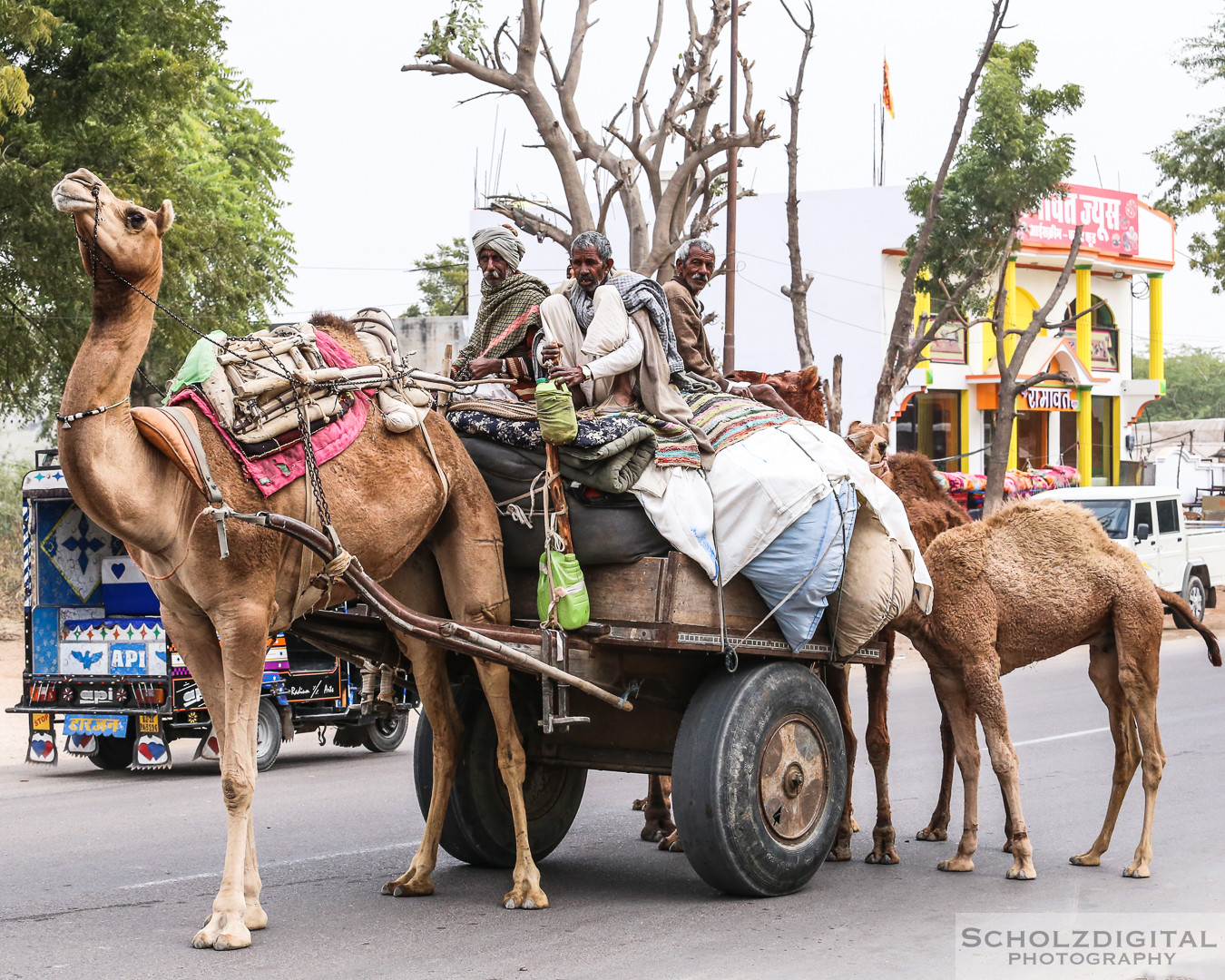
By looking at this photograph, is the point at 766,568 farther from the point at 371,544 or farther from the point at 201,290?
the point at 201,290

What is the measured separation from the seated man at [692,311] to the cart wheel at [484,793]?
6.62ft

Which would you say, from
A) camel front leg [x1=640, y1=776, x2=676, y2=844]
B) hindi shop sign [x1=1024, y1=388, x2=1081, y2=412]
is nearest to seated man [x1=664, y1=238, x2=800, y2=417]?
camel front leg [x1=640, y1=776, x2=676, y2=844]

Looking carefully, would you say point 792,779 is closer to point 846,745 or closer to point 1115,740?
point 846,745

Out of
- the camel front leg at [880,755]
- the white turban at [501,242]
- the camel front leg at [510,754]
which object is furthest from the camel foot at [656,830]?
the white turban at [501,242]

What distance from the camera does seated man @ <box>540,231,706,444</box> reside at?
675 cm

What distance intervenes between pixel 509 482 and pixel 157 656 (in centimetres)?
524

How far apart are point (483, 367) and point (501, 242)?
0.62m

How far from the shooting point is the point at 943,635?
7125 mm

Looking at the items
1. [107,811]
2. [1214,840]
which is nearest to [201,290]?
[107,811]

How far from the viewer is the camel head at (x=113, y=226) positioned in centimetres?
515

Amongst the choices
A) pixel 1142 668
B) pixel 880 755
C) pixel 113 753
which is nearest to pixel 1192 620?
pixel 1142 668

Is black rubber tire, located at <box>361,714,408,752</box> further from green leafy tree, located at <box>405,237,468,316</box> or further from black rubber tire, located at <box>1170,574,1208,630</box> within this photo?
green leafy tree, located at <box>405,237,468,316</box>

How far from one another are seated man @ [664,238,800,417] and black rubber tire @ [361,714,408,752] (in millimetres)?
5930

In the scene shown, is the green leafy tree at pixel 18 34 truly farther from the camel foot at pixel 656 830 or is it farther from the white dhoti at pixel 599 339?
the camel foot at pixel 656 830
